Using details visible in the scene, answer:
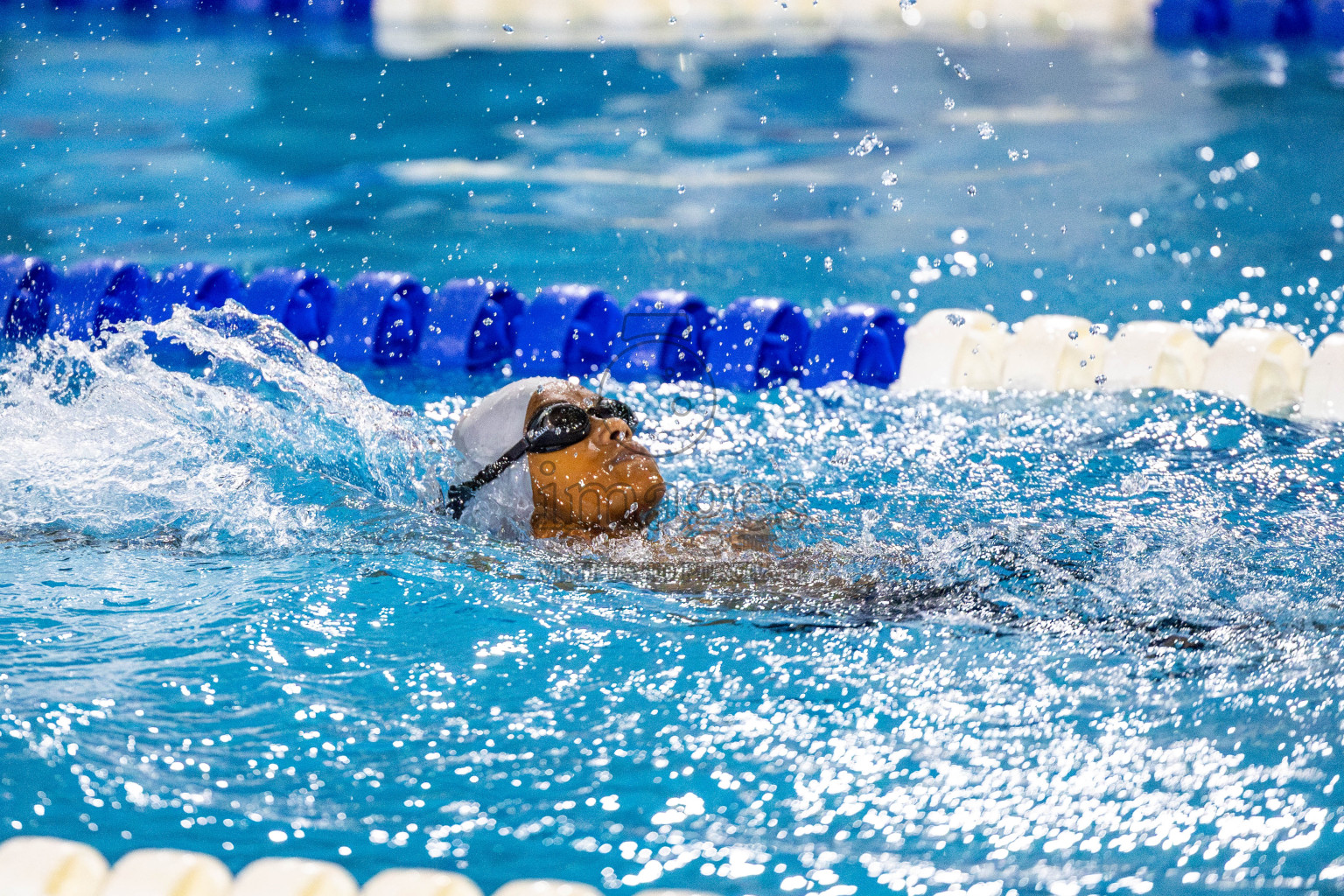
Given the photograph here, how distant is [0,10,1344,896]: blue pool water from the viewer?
1.83 metres

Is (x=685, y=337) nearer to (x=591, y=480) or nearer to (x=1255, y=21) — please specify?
(x=591, y=480)

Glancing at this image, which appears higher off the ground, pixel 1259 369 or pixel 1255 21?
pixel 1255 21

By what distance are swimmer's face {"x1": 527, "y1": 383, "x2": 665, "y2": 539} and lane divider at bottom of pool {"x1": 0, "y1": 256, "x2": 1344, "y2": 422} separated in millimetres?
1633

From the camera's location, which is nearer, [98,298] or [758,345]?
[758,345]

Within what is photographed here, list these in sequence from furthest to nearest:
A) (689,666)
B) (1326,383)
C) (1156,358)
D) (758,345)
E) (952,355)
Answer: (758,345) < (952,355) < (1156,358) < (1326,383) < (689,666)

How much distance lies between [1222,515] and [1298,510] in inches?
6.9

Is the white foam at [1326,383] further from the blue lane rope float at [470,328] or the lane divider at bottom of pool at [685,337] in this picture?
the blue lane rope float at [470,328]

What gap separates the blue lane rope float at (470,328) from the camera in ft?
14.2

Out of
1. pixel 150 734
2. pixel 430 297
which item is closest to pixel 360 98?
pixel 430 297

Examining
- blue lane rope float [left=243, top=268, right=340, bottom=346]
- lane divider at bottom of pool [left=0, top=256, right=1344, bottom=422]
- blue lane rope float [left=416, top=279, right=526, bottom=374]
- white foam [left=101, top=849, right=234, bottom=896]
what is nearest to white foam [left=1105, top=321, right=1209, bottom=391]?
lane divider at bottom of pool [left=0, top=256, right=1344, bottom=422]

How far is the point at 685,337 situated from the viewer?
4289 mm

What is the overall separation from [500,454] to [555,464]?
11 cm

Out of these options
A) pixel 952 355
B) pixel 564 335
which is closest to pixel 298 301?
pixel 564 335

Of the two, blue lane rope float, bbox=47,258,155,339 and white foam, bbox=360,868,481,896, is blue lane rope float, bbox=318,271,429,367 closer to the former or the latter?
blue lane rope float, bbox=47,258,155,339
